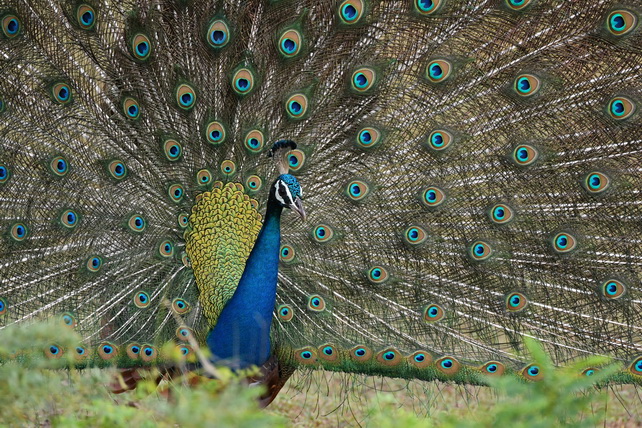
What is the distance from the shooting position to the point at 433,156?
3760mm

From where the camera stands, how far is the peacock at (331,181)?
3561mm

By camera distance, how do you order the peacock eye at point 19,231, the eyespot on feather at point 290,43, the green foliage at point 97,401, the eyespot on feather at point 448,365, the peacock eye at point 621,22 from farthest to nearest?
the peacock eye at point 19,231, the eyespot on feather at point 448,365, the eyespot on feather at point 290,43, the peacock eye at point 621,22, the green foliage at point 97,401

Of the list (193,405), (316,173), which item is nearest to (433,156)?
(316,173)

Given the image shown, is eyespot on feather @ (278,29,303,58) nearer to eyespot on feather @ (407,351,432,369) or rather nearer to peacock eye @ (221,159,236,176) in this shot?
peacock eye @ (221,159,236,176)

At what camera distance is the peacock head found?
315 centimetres

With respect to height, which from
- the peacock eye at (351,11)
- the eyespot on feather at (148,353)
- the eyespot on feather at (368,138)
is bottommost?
the eyespot on feather at (148,353)

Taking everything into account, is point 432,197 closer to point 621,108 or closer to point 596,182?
point 596,182

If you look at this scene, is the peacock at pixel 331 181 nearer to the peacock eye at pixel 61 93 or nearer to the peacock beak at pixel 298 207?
the peacock eye at pixel 61 93

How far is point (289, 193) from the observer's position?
3.17 metres

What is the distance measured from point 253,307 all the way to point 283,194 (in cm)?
62

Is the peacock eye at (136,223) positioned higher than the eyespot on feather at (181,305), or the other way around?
the peacock eye at (136,223)

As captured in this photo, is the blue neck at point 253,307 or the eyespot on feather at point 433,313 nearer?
the blue neck at point 253,307

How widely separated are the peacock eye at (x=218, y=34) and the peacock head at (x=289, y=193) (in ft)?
2.72

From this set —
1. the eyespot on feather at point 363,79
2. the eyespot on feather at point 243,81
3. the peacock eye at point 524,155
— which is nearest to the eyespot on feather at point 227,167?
the eyespot on feather at point 243,81
